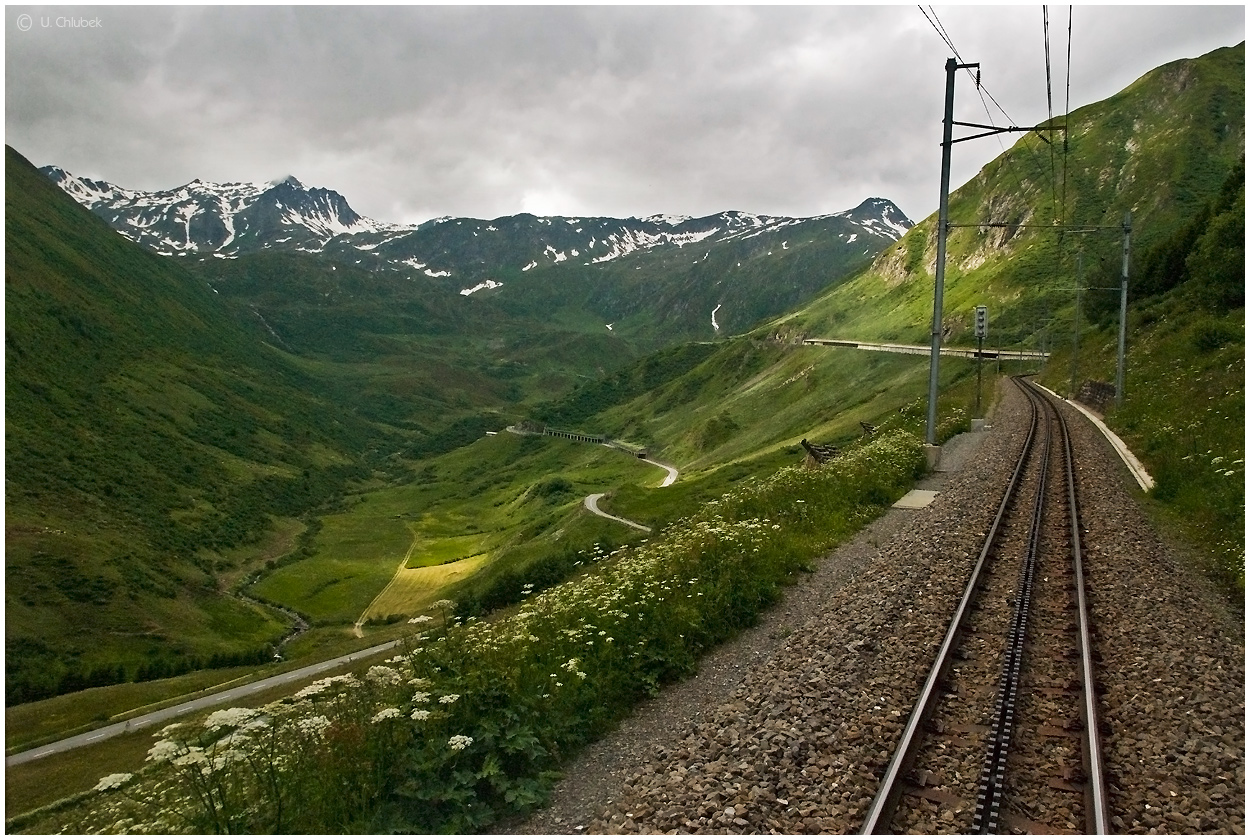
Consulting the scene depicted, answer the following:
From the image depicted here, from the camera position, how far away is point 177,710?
65750 mm

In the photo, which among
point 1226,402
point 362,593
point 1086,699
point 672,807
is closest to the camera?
point 672,807

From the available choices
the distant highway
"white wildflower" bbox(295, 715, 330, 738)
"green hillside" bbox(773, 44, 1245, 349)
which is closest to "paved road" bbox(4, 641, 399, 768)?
"white wildflower" bbox(295, 715, 330, 738)

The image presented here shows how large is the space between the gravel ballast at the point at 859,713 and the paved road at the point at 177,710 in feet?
167

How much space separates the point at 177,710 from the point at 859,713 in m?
Answer: 74.5

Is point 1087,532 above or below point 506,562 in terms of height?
above

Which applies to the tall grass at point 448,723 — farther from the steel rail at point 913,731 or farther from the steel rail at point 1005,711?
the steel rail at point 1005,711

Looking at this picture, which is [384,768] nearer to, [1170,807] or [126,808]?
[126,808]

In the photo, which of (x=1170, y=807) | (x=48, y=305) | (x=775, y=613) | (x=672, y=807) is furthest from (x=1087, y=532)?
(x=48, y=305)

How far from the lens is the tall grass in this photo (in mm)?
8289

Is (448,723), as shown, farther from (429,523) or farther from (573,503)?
(429,523)

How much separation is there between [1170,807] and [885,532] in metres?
13.4

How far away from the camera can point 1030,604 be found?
45.0 feet

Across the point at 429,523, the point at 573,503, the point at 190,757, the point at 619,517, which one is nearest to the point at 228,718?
the point at 190,757

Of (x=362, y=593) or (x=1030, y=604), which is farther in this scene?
(x=362, y=593)
